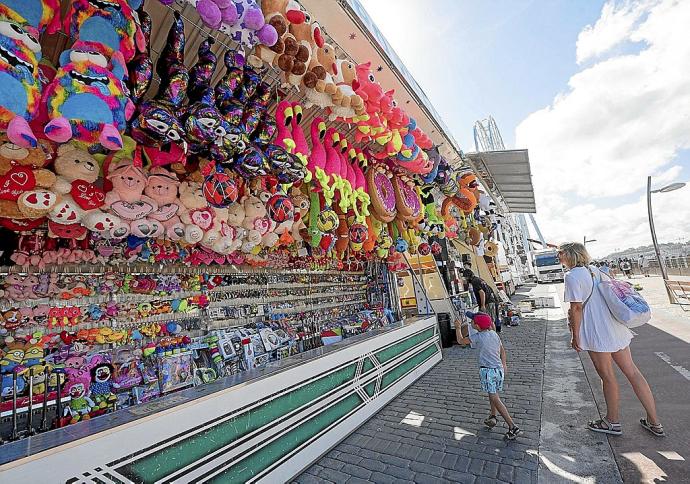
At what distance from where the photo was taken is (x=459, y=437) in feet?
10.5

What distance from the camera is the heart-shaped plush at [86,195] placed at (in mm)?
1870

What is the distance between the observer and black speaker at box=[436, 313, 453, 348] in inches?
302

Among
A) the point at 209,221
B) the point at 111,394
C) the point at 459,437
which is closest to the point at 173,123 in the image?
the point at 209,221

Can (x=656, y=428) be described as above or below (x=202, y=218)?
below

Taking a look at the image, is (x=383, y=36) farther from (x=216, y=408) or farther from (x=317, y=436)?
(x=317, y=436)

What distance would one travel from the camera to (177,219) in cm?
242

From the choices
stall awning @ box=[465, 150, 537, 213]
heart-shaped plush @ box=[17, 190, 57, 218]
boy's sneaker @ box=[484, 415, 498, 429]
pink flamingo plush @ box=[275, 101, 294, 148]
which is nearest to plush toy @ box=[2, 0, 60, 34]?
heart-shaped plush @ box=[17, 190, 57, 218]

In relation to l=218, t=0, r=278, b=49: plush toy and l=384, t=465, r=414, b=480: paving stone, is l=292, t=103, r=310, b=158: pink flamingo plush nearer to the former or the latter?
l=218, t=0, r=278, b=49: plush toy

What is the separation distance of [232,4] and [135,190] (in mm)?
1286

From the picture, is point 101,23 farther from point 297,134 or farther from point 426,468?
point 426,468

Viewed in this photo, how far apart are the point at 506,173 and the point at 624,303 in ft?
26.0

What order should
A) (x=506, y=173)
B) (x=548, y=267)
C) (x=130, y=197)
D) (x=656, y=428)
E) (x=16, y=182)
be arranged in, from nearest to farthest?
(x=16, y=182)
(x=130, y=197)
(x=656, y=428)
(x=506, y=173)
(x=548, y=267)

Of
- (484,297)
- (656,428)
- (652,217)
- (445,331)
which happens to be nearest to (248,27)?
(656,428)

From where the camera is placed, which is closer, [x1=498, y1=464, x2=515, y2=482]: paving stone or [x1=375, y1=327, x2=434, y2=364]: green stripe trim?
[x1=498, y1=464, x2=515, y2=482]: paving stone
